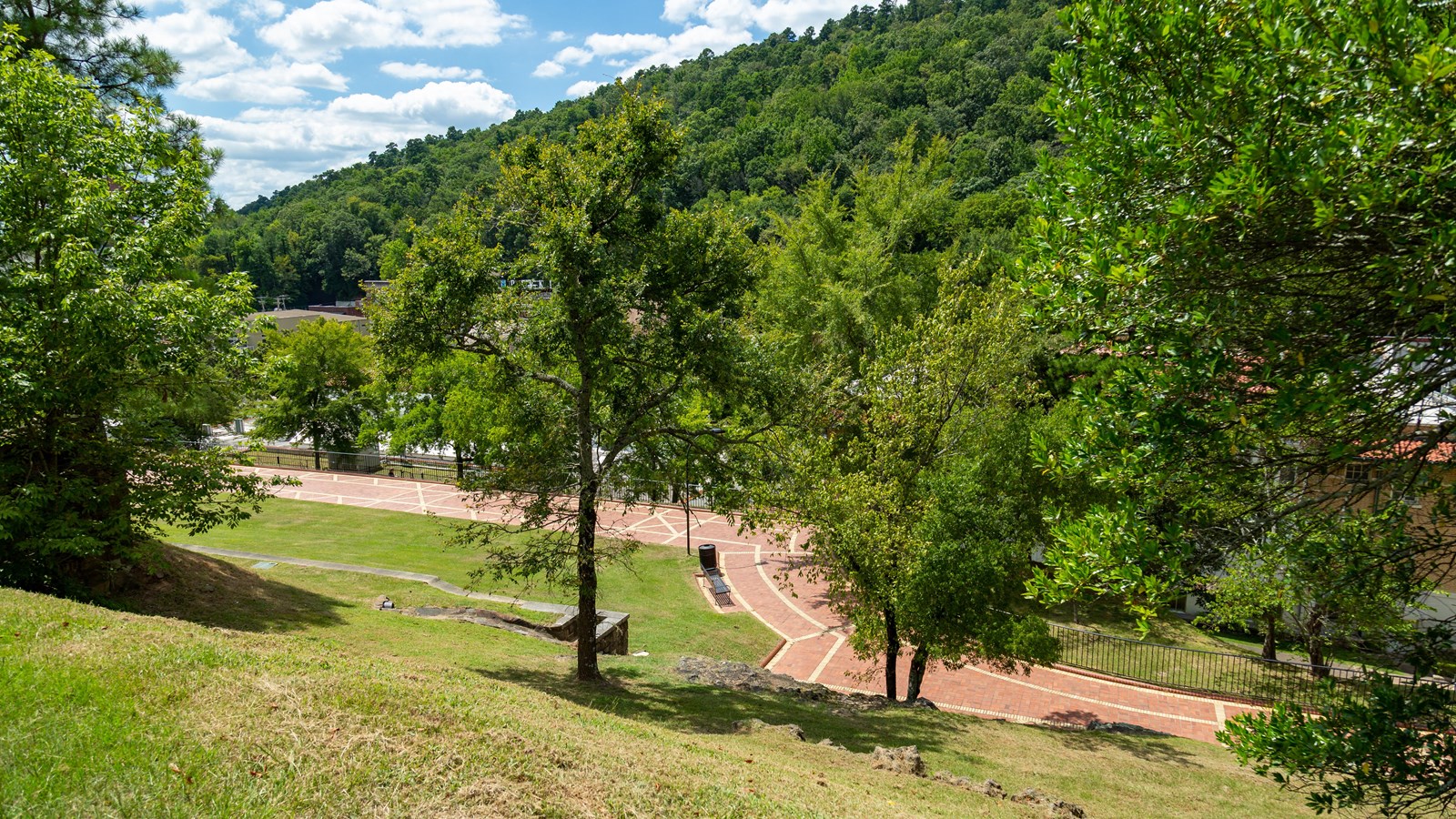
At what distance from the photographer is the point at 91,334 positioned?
9516 millimetres

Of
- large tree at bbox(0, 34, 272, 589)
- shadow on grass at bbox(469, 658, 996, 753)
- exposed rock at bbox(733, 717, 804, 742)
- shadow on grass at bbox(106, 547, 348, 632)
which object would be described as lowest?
shadow on grass at bbox(469, 658, 996, 753)

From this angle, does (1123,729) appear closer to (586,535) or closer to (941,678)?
(941,678)

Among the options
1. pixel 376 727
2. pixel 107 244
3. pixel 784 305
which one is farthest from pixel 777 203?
pixel 376 727

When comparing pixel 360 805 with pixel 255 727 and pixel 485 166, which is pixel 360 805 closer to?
pixel 255 727

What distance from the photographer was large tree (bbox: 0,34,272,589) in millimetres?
9711

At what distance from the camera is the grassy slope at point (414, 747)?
17.3 ft

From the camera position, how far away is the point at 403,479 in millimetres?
36469

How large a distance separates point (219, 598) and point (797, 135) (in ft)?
324

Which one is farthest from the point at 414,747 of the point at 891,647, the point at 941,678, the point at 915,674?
the point at 941,678

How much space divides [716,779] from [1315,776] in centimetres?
473

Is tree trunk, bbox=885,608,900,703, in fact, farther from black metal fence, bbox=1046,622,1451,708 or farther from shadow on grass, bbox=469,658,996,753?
black metal fence, bbox=1046,622,1451,708

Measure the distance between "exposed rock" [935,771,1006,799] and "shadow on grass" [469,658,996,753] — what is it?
1.49m

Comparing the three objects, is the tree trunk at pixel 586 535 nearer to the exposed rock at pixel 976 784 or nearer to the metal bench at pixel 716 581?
the exposed rock at pixel 976 784

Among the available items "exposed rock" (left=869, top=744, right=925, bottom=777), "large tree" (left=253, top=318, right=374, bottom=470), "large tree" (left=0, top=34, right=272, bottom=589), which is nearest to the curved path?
"large tree" (left=0, top=34, right=272, bottom=589)
